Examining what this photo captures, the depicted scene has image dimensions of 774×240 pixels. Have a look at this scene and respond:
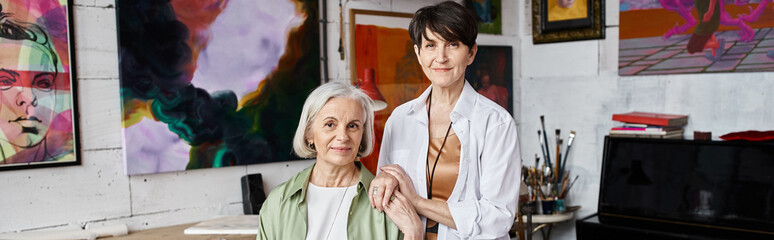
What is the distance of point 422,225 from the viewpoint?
5.98ft

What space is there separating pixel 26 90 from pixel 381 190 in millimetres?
1694

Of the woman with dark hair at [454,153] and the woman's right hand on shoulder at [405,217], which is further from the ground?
the woman with dark hair at [454,153]

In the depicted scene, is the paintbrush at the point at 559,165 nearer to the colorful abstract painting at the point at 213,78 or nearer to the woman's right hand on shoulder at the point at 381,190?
the colorful abstract painting at the point at 213,78

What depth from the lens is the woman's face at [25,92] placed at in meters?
2.61

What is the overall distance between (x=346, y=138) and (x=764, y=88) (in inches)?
107

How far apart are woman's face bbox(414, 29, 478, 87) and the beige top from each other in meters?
0.18

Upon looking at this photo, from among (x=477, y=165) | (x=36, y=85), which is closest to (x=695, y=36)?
(x=477, y=165)

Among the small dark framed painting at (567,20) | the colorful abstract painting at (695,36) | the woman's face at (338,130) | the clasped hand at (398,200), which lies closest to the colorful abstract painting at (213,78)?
the woman's face at (338,130)

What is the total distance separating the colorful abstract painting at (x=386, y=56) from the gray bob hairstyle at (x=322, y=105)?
1.58 m

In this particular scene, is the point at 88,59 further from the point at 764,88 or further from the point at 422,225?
A: the point at 764,88

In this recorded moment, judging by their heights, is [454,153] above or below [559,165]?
above

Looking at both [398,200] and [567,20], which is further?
[567,20]

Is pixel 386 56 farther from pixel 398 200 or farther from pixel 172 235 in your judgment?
pixel 398 200

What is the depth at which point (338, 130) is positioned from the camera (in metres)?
1.85
